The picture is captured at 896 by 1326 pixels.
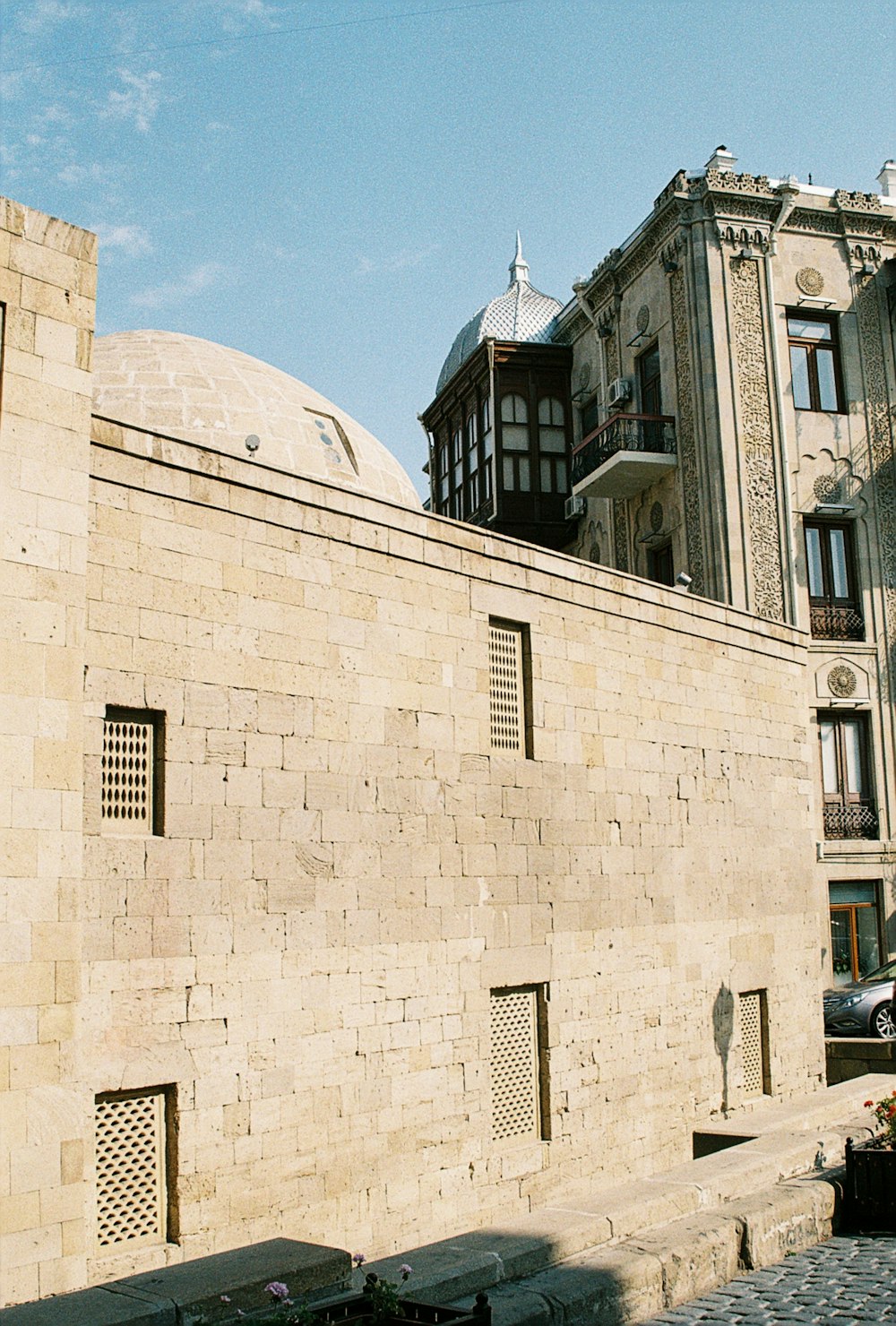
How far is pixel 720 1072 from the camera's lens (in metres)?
13.9

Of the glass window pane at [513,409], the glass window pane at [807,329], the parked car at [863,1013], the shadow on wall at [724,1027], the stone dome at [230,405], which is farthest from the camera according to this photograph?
the glass window pane at [513,409]

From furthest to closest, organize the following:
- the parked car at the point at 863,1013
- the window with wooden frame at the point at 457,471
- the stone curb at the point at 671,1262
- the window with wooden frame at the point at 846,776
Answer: the window with wooden frame at the point at 457,471, the window with wooden frame at the point at 846,776, the parked car at the point at 863,1013, the stone curb at the point at 671,1262

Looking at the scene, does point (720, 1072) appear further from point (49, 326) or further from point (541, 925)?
point (49, 326)

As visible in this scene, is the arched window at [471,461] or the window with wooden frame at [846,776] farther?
the arched window at [471,461]

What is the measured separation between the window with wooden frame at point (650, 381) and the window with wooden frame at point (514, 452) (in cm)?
255

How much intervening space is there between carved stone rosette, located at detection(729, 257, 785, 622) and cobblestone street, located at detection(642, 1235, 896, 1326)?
13831 mm

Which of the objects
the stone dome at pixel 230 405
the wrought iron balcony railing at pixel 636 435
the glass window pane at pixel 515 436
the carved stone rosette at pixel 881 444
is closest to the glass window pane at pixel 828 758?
the carved stone rosette at pixel 881 444

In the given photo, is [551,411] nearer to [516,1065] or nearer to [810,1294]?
[516,1065]

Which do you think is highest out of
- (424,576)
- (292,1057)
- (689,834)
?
(424,576)

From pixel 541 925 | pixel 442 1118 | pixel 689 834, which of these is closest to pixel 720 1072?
pixel 689 834

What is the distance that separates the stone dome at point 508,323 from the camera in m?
26.6

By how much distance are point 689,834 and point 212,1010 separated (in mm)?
6911

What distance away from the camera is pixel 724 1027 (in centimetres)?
1406

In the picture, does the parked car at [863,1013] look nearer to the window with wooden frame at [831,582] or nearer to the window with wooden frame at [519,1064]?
the window with wooden frame at [831,582]
